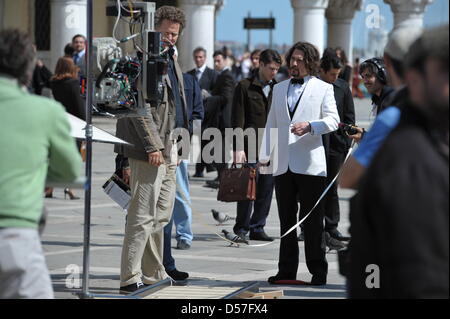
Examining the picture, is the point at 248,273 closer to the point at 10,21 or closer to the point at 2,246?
the point at 2,246

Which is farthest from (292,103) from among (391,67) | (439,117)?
(439,117)

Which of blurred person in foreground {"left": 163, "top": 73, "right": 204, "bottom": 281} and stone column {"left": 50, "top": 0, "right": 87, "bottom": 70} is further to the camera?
stone column {"left": 50, "top": 0, "right": 87, "bottom": 70}

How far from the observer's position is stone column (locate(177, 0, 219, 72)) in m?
27.9

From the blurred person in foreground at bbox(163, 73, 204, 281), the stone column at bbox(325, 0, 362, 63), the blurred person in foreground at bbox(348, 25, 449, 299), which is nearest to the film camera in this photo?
the blurred person in foreground at bbox(163, 73, 204, 281)

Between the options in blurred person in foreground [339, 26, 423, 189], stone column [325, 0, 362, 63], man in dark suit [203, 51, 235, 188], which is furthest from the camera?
stone column [325, 0, 362, 63]

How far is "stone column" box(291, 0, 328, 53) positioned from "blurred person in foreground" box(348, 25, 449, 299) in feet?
83.2

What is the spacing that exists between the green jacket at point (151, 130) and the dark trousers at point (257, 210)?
3.10 meters

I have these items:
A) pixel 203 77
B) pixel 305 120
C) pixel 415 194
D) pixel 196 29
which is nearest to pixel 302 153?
pixel 305 120

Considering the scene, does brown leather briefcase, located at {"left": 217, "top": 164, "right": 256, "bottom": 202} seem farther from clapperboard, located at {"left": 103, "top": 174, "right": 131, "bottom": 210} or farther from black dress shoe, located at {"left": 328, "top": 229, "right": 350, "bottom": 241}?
clapperboard, located at {"left": 103, "top": 174, "right": 131, "bottom": 210}

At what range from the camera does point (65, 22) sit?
25.2m

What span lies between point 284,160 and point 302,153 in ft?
0.52

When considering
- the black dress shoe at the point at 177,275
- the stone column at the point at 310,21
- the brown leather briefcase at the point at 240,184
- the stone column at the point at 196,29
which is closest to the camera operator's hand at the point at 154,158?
the black dress shoe at the point at 177,275

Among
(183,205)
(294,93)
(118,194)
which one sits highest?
(294,93)

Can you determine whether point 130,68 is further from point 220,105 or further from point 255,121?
point 220,105
